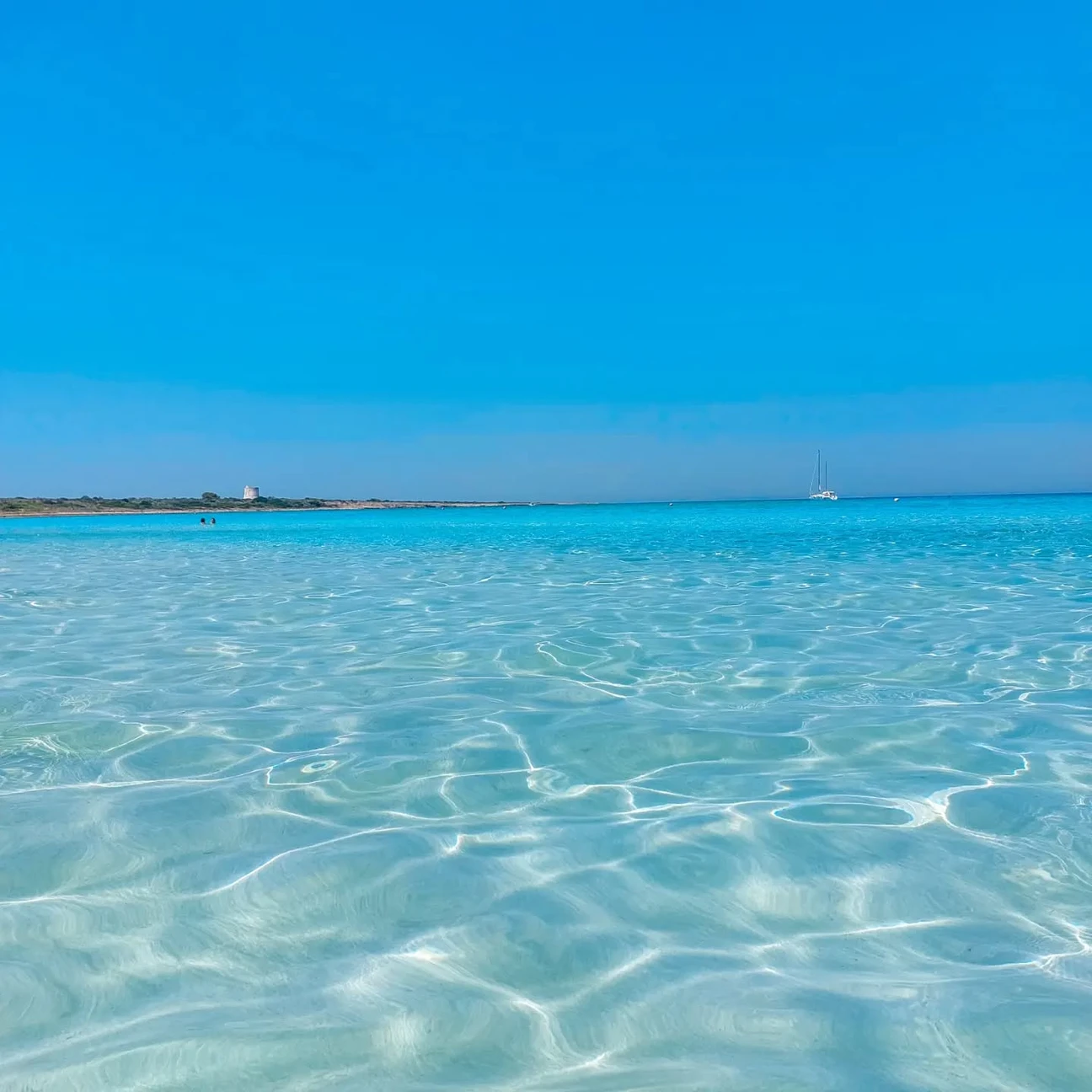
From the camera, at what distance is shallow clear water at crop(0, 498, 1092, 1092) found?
2.20m

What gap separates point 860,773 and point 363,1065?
117 inches

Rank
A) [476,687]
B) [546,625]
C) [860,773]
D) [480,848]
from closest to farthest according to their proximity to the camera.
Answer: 1. [480,848]
2. [860,773]
3. [476,687]
4. [546,625]

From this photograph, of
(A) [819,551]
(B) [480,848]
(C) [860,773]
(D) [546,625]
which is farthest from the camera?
(A) [819,551]

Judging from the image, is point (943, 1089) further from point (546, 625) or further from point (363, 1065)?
point (546, 625)

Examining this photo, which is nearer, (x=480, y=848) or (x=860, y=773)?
(x=480, y=848)

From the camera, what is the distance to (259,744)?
4.89m

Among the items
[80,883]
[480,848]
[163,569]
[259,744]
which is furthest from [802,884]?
[163,569]

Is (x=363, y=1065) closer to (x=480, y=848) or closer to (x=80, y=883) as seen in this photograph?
(x=480, y=848)

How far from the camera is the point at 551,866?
127 inches

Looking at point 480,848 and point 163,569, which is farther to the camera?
point 163,569

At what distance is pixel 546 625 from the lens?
9.16 m

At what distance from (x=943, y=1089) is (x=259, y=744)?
3952 millimetres

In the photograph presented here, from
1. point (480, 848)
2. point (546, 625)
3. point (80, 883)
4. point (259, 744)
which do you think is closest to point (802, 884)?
point (480, 848)

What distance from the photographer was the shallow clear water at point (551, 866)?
2195 mm
